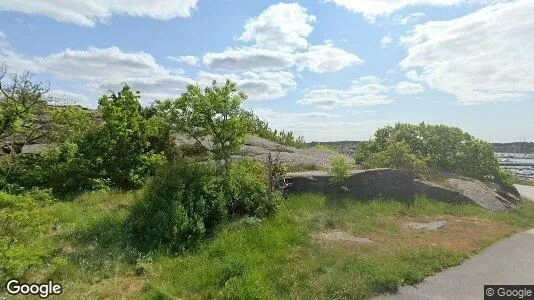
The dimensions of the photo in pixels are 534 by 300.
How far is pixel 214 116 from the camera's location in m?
13.3

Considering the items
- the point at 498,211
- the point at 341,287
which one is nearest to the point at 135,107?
the point at 341,287

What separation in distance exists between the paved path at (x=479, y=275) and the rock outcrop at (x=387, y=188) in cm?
602

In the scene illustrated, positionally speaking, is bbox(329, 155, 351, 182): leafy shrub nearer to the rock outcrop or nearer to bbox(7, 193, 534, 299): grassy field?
the rock outcrop

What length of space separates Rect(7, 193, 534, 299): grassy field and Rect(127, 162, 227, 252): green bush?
19.4 inches

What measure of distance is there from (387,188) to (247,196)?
7.92 metres

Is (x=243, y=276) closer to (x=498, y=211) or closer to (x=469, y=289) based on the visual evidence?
(x=469, y=289)

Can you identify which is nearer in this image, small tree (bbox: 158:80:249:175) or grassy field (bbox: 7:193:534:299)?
grassy field (bbox: 7:193:534:299)

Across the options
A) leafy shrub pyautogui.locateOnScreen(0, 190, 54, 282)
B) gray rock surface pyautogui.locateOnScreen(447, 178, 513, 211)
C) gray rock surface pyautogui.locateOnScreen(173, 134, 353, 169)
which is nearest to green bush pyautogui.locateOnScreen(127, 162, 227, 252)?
leafy shrub pyautogui.locateOnScreen(0, 190, 54, 282)

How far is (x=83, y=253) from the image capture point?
9.40m

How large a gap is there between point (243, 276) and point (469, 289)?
16.2ft

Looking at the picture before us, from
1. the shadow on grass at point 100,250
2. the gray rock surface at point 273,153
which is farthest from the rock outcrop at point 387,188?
the shadow on grass at point 100,250

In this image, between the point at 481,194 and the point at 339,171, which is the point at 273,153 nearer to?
the point at 339,171

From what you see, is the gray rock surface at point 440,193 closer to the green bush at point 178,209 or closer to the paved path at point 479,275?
the paved path at point 479,275

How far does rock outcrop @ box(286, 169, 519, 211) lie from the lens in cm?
1667
